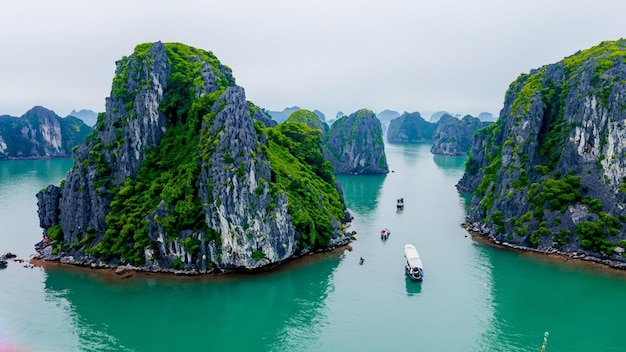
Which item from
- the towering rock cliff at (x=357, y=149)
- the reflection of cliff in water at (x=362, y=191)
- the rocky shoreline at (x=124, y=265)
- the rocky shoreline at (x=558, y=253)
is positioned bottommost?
the rocky shoreline at (x=124, y=265)

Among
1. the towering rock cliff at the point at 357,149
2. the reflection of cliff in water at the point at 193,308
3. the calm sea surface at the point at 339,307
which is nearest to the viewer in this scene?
the calm sea surface at the point at 339,307

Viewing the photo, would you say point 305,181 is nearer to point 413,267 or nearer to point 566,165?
point 413,267

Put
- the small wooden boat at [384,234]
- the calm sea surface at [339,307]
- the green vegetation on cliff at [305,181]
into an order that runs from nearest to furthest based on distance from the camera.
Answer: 1. the calm sea surface at [339,307]
2. the green vegetation on cliff at [305,181]
3. the small wooden boat at [384,234]

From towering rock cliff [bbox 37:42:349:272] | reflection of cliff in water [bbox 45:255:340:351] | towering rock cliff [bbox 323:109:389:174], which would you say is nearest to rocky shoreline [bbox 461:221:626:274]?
towering rock cliff [bbox 37:42:349:272]

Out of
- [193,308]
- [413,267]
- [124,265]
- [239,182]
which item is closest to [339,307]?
[413,267]

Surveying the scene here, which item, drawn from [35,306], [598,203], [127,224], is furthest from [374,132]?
[35,306]

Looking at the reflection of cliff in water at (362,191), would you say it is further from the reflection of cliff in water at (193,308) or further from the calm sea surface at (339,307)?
the reflection of cliff in water at (193,308)

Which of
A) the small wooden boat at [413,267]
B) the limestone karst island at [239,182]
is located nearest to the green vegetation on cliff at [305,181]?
the limestone karst island at [239,182]
